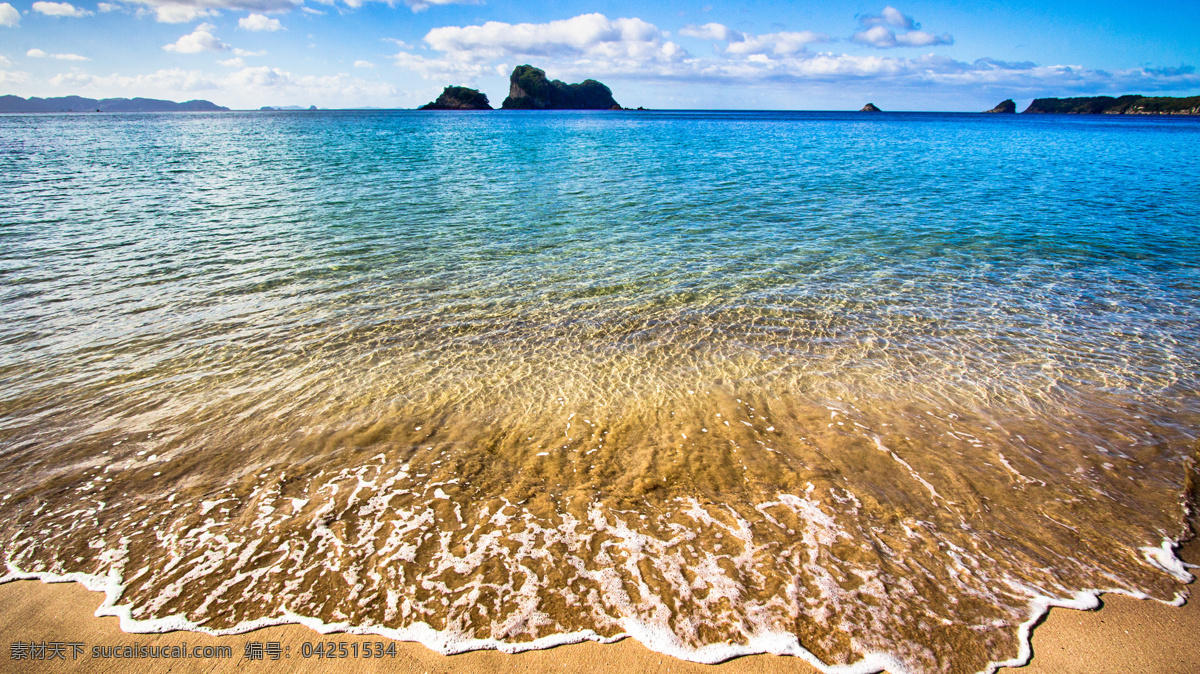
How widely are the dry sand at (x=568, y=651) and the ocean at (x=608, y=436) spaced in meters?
0.12

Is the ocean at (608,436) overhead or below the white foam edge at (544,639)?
overhead

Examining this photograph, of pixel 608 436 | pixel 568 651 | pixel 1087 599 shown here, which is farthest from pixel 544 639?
pixel 1087 599

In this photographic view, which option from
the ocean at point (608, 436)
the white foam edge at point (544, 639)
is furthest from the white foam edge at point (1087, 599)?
the white foam edge at point (544, 639)

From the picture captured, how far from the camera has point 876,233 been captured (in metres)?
15.7

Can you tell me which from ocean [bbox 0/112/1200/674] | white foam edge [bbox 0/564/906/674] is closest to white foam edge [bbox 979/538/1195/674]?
ocean [bbox 0/112/1200/674]

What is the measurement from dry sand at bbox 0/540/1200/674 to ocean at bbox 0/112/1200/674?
118 millimetres

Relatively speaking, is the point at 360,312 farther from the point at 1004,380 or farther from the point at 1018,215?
the point at 1018,215

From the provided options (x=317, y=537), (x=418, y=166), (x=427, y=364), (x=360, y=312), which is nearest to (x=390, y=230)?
(x=360, y=312)

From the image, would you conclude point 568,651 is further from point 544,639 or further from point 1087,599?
point 1087,599

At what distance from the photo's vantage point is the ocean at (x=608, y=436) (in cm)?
398

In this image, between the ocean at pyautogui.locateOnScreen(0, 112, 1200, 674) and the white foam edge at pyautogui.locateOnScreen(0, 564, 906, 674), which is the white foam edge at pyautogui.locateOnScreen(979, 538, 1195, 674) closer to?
the ocean at pyautogui.locateOnScreen(0, 112, 1200, 674)

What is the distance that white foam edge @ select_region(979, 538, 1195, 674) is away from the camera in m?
3.51

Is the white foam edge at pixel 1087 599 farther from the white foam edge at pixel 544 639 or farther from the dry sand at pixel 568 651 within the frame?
the white foam edge at pixel 544 639

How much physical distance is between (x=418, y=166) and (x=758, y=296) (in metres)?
29.4
